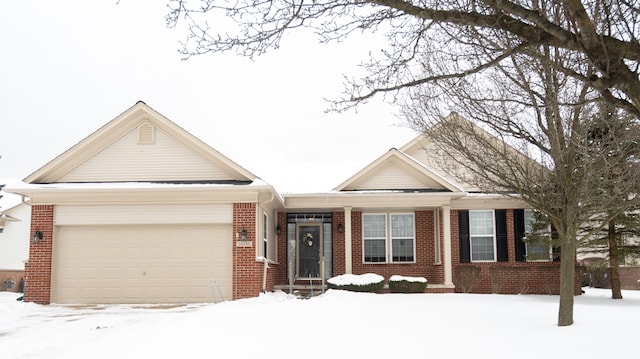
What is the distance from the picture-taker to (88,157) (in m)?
16.7

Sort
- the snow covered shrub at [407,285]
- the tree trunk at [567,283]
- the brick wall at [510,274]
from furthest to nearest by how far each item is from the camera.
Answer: the brick wall at [510,274] < the snow covered shrub at [407,285] < the tree trunk at [567,283]

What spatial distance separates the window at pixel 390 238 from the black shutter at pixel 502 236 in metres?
2.72

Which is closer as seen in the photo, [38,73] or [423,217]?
[423,217]

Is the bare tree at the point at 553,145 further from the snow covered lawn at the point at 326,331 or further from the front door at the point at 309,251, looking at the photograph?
the front door at the point at 309,251

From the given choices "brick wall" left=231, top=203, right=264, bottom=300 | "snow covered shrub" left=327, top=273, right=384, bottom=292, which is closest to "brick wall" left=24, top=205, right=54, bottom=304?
"brick wall" left=231, top=203, right=264, bottom=300

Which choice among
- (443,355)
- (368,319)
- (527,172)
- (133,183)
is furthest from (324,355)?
(133,183)

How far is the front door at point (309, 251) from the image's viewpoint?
2008 centimetres

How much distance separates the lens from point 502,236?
19312 mm

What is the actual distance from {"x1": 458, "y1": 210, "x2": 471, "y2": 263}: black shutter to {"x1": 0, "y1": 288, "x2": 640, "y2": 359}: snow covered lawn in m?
4.62

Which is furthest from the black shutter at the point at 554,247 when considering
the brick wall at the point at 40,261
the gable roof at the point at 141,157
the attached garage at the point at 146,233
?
the brick wall at the point at 40,261

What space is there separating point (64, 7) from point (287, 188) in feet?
43.4

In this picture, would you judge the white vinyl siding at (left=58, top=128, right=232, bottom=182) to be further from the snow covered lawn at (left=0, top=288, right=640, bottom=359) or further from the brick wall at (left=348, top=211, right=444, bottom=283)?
the brick wall at (left=348, top=211, right=444, bottom=283)

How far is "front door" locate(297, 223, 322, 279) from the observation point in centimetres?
2008

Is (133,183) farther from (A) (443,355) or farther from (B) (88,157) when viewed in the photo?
(A) (443,355)
